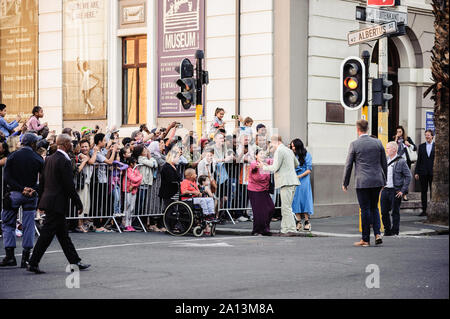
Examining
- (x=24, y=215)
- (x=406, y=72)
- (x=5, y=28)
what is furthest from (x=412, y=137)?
(x=24, y=215)

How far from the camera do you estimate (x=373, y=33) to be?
15.6 m

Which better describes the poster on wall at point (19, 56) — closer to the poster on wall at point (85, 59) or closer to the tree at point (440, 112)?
the poster on wall at point (85, 59)

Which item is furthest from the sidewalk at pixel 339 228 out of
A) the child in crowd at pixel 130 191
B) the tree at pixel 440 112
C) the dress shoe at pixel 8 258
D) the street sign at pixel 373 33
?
the dress shoe at pixel 8 258

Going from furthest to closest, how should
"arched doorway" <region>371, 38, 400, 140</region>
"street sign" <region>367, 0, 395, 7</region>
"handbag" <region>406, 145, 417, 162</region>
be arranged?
"arched doorway" <region>371, 38, 400, 140</region>, "handbag" <region>406, 145, 417, 162</region>, "street sign" <region>367, 0, 395, 7</region>

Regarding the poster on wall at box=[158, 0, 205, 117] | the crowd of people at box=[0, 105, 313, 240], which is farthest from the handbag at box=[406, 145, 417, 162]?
the poster on wall at box=[158, 0, 205, 117]

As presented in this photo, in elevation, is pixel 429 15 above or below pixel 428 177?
above

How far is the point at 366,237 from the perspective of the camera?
1324 cm

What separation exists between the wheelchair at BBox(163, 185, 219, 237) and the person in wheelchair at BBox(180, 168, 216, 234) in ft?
0.25

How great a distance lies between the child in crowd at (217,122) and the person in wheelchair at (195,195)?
2742 millimetres

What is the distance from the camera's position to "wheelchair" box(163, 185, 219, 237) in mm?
15773

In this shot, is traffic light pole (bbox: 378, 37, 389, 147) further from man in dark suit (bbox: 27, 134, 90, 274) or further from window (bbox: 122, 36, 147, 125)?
window (bbox: 122, 36, 147, 125)

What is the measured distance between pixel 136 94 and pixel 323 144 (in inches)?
220

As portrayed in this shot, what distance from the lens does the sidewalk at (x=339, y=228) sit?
628 inches
